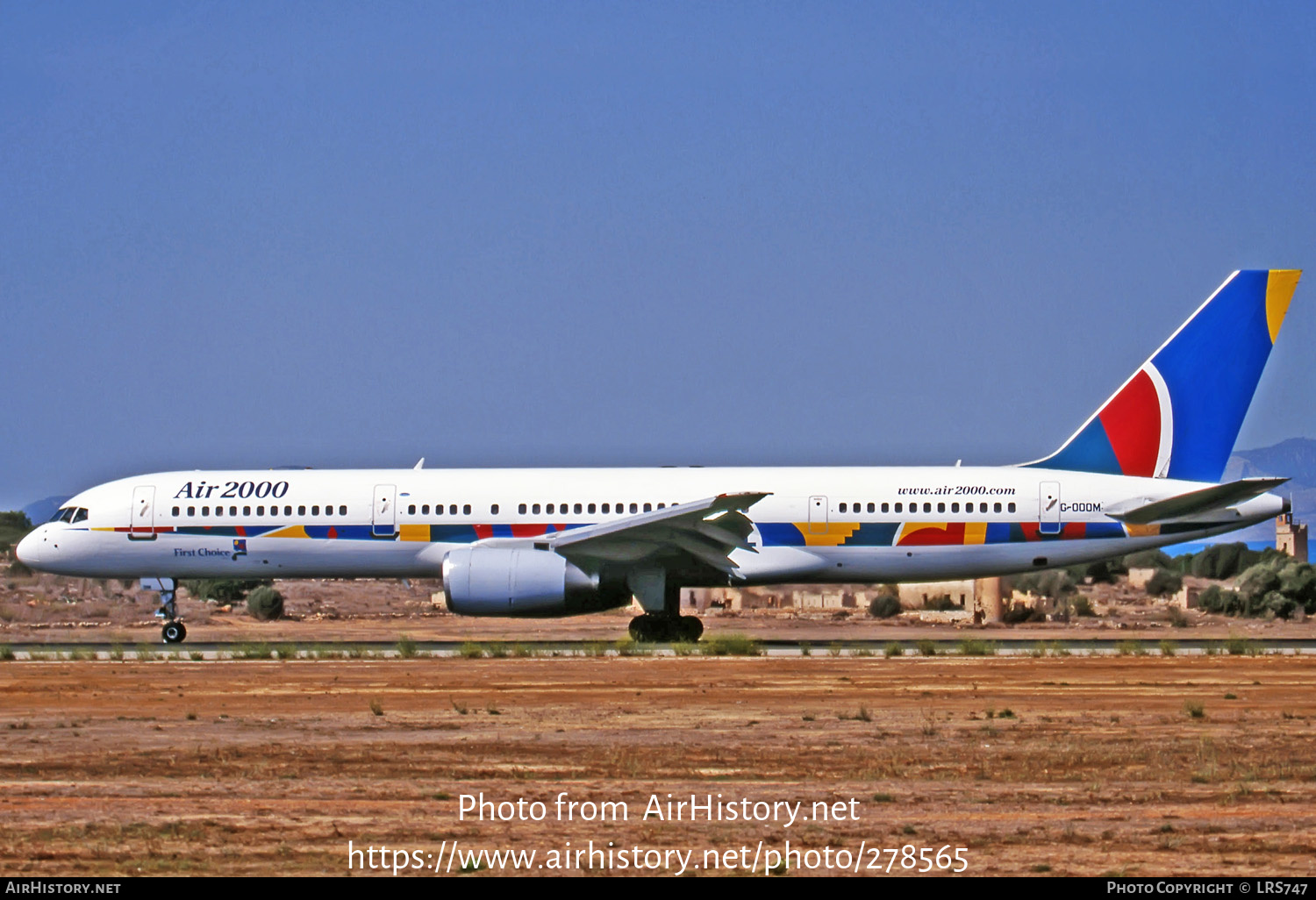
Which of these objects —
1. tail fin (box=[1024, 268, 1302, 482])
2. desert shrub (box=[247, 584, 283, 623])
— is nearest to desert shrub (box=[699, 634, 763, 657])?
tail fin (box=[1024, 268, 1302, 482])

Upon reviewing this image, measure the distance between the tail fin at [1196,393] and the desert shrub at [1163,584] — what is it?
83.0 ft

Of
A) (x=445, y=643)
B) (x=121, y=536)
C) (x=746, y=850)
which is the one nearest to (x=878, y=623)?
(x=445, y=643)

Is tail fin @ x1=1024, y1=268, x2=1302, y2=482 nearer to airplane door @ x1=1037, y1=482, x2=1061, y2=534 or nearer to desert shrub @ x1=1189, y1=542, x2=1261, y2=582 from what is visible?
airplane door @ x1=1037, y1=482, x2=1061, y2=534

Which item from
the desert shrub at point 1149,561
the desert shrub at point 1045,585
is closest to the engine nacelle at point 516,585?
the desert shrub at point 1045,585

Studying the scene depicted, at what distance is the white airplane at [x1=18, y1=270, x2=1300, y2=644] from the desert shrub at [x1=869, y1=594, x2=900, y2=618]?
1779cm

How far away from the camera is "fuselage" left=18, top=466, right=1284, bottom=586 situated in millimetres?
27219

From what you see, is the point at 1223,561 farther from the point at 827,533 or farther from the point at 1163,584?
the point at 827,533

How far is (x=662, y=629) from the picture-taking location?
28.1m

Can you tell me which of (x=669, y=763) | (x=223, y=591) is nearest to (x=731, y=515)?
(x=669, y=763)

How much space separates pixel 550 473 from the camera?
2892 centimetres

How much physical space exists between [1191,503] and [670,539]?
8488 mm

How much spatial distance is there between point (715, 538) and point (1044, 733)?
40.5 ft

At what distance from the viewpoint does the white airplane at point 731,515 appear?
26547 mm

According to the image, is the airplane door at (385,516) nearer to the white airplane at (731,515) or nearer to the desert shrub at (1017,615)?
the white airplane at (731,515)
